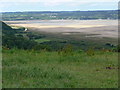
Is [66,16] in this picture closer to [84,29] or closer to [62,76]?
[84,29]

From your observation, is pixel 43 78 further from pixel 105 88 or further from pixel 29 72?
pixel 105 88

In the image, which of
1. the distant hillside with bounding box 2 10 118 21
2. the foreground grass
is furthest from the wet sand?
the foreground grass

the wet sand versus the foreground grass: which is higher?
the foreground grass

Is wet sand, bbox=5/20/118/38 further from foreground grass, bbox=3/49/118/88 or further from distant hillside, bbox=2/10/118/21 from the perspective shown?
foreground grass, bbox=3/49/118/88

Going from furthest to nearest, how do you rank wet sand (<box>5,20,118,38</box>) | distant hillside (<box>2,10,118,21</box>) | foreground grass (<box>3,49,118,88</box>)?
distant hillside (<box>2,10,118,21</box>) → wet sand (<box>5,20,118,38</box>) → foreground grass (<box>3,49,118,88</box>)

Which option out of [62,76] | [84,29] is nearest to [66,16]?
[84,29]

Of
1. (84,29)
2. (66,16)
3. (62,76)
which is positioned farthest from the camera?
(66,16)

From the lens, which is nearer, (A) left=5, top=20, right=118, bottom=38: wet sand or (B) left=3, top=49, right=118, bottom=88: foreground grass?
(B) left=3, top=49, right=118, bottom=88: foreground grass

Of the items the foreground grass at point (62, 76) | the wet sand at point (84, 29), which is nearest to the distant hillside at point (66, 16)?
the wet sand at point (84, 29)

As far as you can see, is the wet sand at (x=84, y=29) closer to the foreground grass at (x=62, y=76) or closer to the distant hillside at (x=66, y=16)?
the distant hillside at (x=66, y=16)

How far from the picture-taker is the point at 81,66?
931 centimetres

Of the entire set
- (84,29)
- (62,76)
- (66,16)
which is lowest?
(84,29)

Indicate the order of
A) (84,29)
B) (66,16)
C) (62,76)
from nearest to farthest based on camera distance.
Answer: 1. (62,76)
2. (84,29)
3. (66,16)

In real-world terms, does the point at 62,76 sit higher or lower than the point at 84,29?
higher
